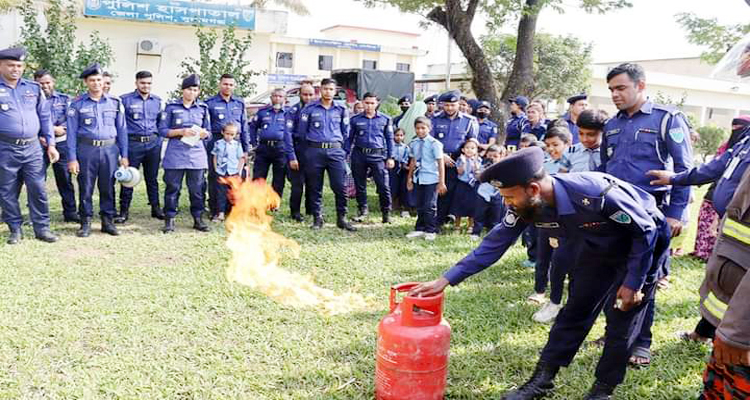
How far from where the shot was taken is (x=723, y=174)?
286 centimetres

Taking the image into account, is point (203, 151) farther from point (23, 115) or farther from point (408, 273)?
point (408, 273)

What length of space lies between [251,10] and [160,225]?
14851 millimetres

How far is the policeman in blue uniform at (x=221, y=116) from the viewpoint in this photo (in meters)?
7.66

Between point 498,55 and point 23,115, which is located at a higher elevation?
point 498,55

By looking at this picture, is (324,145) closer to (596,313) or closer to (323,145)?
(323,145)

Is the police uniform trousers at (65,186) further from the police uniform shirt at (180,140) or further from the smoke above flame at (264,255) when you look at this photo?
the smoke above flame at (264,255)

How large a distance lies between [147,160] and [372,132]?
318 centimetres

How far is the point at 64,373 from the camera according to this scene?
3301 mm

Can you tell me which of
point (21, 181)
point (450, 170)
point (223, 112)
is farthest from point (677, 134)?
point (21, 181)

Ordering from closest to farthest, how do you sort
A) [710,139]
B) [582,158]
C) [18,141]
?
[582,158] < [18,141] < [710,139]

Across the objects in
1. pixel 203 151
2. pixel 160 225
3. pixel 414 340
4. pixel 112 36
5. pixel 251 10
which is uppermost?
pixel 251 10

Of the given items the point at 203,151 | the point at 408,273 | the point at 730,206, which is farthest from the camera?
the point at 203,151

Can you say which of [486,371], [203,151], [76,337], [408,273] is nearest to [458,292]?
[408,273]

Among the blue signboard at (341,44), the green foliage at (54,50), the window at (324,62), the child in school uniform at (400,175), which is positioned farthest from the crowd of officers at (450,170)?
the window at (324,62)
